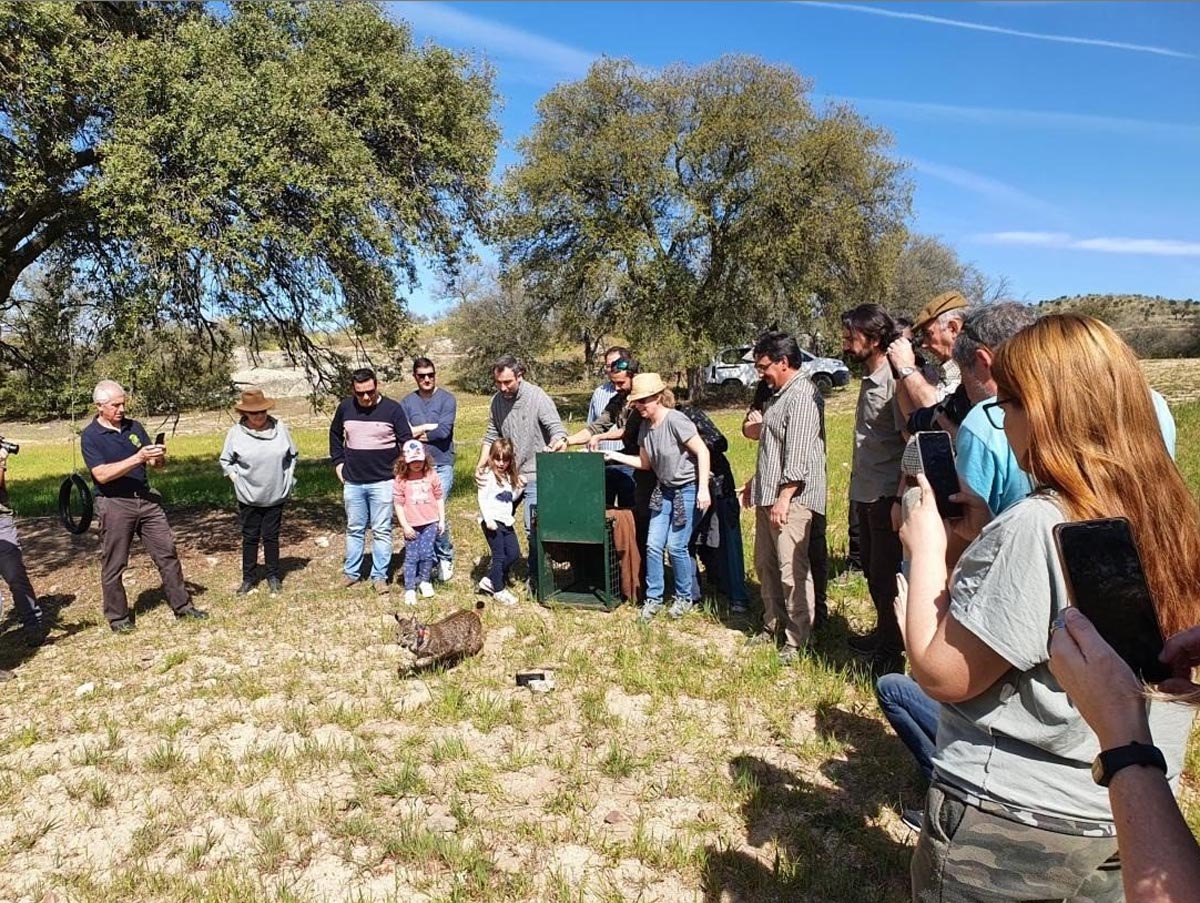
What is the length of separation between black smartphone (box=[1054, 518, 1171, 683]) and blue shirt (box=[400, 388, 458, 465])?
731 centimetres

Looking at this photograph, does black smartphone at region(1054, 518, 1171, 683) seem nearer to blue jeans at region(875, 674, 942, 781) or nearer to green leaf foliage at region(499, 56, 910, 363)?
blue jeans at region(875, 674, 942, 781)

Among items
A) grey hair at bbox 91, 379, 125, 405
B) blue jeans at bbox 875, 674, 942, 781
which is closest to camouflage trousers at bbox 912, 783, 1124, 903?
blue jeans at bbox 875, 674, 942, 781

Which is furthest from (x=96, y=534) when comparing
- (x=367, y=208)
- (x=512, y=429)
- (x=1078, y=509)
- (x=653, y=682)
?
(x=1078, y=509)

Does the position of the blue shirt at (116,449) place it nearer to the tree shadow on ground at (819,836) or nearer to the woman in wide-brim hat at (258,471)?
the woman in wide-brim hat at (258,471)

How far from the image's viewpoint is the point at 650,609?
20.3 ft

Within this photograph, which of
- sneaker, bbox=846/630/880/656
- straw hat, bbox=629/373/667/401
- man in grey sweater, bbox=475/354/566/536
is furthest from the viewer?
man in grey sweater, bbox=475/354/566/536

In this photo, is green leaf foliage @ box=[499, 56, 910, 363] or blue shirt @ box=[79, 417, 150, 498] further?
green leaf foliage @ box=[499, 56, 910, 363]

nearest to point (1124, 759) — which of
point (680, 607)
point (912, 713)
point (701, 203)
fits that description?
point (912, 713)

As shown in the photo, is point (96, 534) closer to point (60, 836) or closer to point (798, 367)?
point (60, 836)

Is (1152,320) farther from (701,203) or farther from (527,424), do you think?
(527,424)

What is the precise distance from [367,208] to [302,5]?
8.02 ft

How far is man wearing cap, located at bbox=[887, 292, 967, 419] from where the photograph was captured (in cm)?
418

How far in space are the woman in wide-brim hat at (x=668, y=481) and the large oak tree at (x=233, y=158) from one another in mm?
3999

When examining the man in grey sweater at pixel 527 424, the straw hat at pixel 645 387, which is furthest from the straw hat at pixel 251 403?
the straw hat at pixel 645 387
